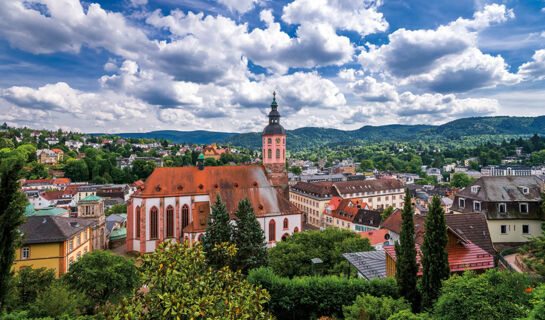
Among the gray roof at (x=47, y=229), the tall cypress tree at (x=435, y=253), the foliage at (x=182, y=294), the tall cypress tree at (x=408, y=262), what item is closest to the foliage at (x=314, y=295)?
the tall cypress tree at (x=408, y=262)

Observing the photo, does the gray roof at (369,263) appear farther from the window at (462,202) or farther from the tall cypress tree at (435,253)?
the window at (462,202)

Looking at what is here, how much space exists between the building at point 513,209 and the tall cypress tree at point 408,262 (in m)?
18.0

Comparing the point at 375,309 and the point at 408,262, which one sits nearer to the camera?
the point at 375,309

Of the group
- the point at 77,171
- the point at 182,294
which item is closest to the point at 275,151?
the point at 182,294

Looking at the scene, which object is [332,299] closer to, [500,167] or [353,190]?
[353,190]

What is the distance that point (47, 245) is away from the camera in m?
27.0

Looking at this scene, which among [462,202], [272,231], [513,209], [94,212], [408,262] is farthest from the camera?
[94,212]

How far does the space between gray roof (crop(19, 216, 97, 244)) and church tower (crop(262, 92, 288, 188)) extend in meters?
25.3

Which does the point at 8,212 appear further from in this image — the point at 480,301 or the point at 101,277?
the point at 480,301

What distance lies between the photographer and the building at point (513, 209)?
2762 centimetres

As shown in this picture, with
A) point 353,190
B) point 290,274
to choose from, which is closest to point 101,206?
point 290,274

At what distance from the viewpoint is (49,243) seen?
27.0m

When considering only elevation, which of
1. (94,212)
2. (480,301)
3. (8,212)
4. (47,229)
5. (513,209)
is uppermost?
(8,212)

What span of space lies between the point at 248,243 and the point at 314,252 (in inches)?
240
